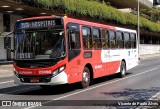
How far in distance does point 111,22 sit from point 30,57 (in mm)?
37980

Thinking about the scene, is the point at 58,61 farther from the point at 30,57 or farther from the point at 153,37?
the point at 153,37

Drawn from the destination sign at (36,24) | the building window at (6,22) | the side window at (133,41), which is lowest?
the side window at (133,41)

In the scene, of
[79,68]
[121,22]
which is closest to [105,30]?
[79,68]

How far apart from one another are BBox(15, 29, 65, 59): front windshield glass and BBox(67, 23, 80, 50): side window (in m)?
0.46

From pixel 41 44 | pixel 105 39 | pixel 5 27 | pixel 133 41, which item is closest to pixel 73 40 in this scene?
pixel 41 44

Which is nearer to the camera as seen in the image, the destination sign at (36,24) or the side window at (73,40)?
the destination sign at (36,24)

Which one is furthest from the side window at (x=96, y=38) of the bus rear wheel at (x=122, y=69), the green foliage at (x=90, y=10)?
the green foliage at (x=90, y=10)

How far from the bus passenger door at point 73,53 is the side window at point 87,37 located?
0.60 m

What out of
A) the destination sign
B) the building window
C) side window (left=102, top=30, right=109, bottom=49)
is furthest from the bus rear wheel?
the building window

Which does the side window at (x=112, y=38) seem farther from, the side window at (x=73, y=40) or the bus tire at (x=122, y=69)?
the side window at (x=73, y=40)

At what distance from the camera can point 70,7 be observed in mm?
36031

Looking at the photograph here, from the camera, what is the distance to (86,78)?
600 inches

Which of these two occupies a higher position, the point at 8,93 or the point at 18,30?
the point at 18,30

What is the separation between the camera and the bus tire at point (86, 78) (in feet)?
49.2
